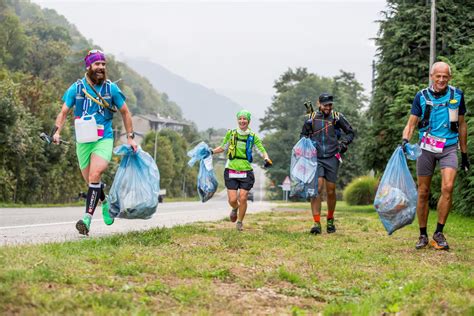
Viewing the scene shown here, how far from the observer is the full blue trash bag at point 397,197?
8.11m

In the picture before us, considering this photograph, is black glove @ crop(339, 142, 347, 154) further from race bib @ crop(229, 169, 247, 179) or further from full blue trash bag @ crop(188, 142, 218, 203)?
full blue trash bag @ crop(188, 142, 218, 203)

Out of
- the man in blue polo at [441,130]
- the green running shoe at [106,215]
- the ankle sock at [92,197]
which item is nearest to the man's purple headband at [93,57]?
the ankle sock at [92,197]

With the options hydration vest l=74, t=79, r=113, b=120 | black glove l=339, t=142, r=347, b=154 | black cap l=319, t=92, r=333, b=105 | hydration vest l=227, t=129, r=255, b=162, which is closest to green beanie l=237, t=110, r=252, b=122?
hydration vest l=227, t=129, r=255, b=162

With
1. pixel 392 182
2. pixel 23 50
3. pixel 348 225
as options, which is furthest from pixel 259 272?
pixel 23 50

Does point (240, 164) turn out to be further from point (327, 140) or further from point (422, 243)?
point (422, 243)

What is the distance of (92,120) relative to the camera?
8.05m

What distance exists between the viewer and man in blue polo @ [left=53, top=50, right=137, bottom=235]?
26.4 ft

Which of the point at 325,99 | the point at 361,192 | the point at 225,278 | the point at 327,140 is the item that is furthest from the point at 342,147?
the point at 361,192

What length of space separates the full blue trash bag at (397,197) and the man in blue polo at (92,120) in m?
3.08

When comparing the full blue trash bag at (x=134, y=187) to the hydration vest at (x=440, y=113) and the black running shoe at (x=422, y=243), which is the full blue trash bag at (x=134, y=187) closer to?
the black running shoe at (x=422, y=243)

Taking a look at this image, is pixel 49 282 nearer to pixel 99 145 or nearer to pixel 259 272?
pixel 259 272

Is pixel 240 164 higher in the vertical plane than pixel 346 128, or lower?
lower

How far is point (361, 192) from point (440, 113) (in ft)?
91.1

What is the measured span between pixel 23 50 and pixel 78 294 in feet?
272
